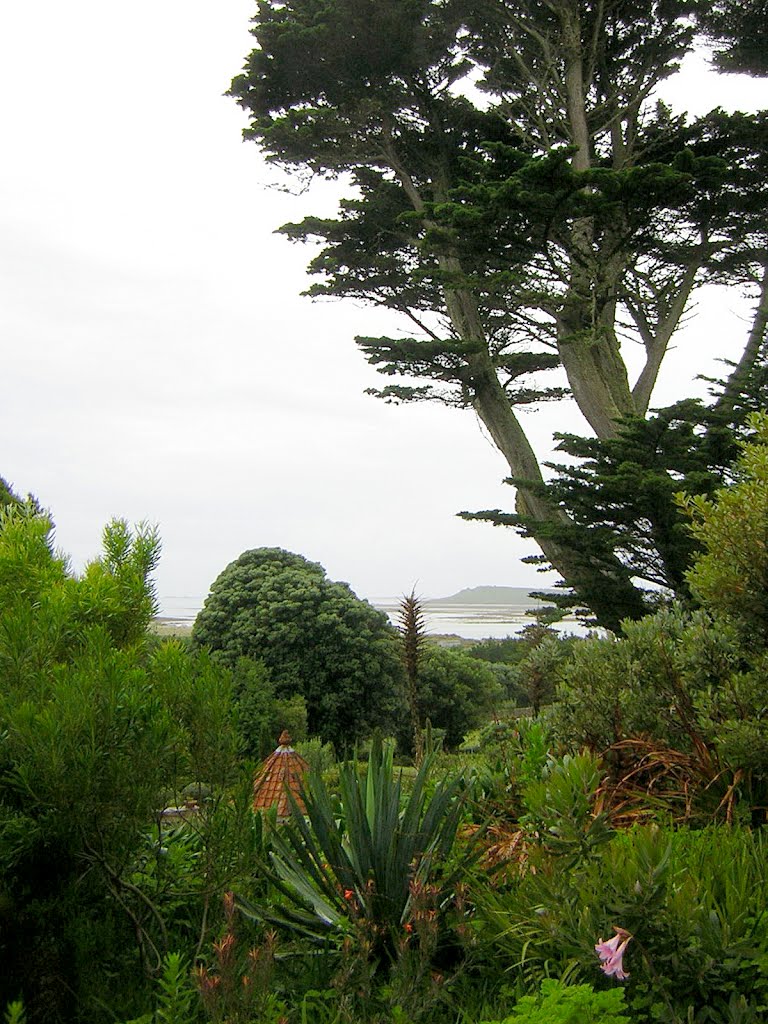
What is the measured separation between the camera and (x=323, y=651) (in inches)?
517

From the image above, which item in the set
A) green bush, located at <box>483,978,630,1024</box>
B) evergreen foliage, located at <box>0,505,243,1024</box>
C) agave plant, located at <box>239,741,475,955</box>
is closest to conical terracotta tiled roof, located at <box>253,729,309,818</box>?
agave plant, located at <box>239,741,475,955</box>

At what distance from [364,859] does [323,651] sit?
1015cm

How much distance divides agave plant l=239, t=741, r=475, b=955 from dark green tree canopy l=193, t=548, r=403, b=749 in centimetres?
947

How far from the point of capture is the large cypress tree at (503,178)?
1122cm

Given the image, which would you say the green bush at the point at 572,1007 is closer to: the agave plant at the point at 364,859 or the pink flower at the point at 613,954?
the pink flower at the point at 613,954

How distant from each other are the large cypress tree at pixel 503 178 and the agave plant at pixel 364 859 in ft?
24.6

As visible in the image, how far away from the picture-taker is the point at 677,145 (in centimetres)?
1299

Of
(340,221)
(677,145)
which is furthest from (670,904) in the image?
(677,145)

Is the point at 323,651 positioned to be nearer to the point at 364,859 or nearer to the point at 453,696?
the point at 453,696

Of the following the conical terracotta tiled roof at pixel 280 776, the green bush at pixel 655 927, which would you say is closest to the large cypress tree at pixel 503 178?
the conical terracotta tiled roof at pixel 280 776

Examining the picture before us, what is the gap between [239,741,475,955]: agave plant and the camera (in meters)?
2.86

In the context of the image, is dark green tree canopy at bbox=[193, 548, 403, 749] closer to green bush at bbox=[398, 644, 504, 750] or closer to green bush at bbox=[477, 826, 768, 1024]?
green bush at bbox=[398, 644, 504, 750]

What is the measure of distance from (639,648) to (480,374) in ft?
29.1

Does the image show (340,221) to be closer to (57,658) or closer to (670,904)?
(57,658)
